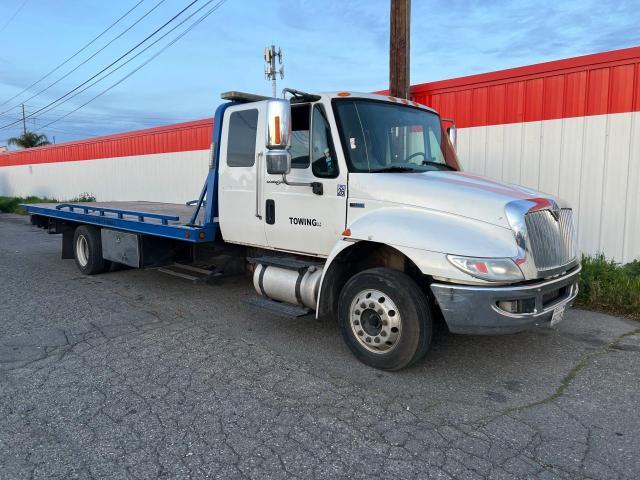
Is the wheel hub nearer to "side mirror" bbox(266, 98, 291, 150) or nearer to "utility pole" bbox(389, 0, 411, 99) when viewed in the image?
"side mirror" bbox(266, 98, 291, 150)

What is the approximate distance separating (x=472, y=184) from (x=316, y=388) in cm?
214

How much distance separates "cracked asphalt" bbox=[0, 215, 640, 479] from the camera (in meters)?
2.98

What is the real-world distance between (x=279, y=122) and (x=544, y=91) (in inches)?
207

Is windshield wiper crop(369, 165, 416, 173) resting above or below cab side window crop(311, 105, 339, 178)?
below

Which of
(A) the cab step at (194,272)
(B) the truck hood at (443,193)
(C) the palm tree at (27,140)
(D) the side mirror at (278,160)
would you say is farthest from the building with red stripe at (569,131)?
(C) the palm tree at (27,140)

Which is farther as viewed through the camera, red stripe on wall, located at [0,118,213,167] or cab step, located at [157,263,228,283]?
red stripe on wall, located at [0,118,213,167]

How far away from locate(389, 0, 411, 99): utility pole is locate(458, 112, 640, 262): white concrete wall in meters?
1.71

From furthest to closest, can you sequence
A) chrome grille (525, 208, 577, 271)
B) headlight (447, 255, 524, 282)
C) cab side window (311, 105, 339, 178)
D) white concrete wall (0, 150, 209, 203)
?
white concrete wall (0, 150, 209, 203), cab side window (311, 105, 339, 178), chrome grille (525, 208, 577, 271), headlight (447, 255, 524, 282)

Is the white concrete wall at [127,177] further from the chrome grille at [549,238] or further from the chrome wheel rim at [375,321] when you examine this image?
the chrome grille at [549,238]

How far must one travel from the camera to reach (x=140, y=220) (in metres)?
7.10

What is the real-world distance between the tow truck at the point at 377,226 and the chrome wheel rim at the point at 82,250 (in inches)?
124

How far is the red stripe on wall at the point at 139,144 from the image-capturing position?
14.5 metres

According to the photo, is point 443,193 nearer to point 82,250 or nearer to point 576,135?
point 576,135

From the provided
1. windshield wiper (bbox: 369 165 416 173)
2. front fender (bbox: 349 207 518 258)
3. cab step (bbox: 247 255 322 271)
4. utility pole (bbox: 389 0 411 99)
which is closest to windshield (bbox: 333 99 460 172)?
windshield wiper (bbox: 369 165 416 173)
